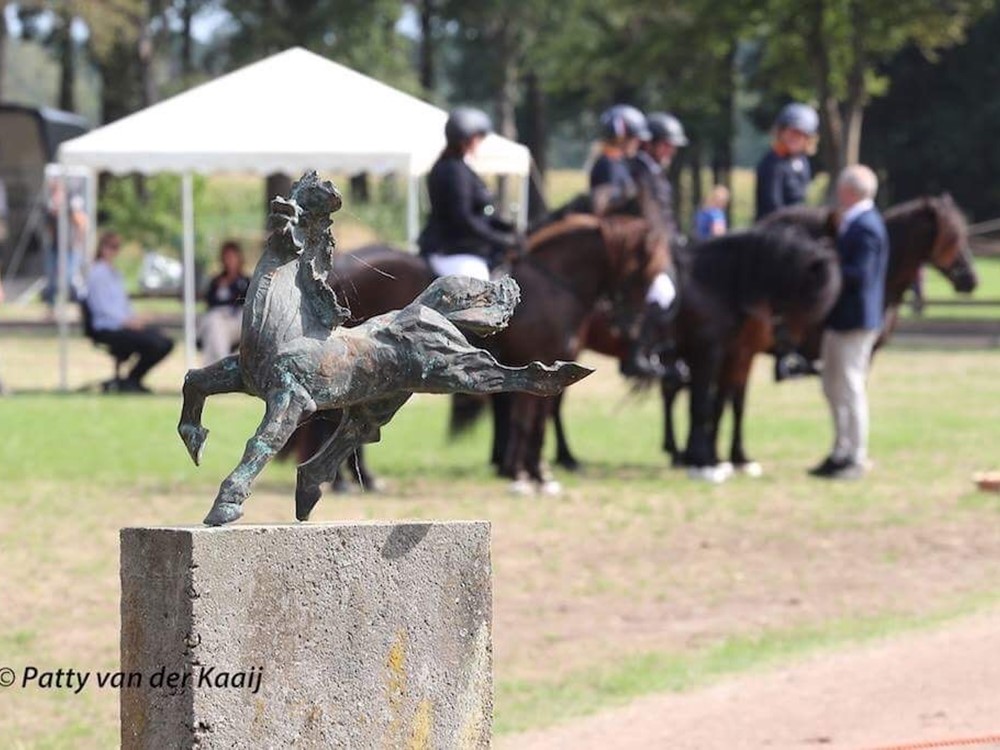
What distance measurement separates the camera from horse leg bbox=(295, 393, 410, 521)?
5676mm

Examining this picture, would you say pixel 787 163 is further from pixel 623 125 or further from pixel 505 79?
pixel 505 79

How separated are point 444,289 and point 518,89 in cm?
8563

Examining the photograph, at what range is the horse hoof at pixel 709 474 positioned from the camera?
1686 centimetres

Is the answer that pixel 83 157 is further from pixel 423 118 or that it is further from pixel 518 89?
pixel 518 89

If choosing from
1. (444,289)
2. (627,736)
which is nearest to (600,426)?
(627,736)

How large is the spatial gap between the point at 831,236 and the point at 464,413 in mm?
3400

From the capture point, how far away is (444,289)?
5.65 meters

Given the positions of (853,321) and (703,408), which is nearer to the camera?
(853,321)

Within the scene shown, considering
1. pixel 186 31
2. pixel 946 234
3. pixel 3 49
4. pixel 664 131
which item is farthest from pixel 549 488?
pixel 186 31

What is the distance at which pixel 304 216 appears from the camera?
214 inches

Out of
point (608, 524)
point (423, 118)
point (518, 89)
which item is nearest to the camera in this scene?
point (608, 524)

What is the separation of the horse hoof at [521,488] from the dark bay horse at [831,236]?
7.24ft

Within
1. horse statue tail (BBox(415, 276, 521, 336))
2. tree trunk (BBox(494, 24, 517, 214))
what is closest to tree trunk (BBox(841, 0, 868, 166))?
tree trunk (BBox(494, 24, 517, 214))

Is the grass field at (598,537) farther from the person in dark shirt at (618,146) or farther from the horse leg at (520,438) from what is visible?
the person in dark shirt at (618,146)
